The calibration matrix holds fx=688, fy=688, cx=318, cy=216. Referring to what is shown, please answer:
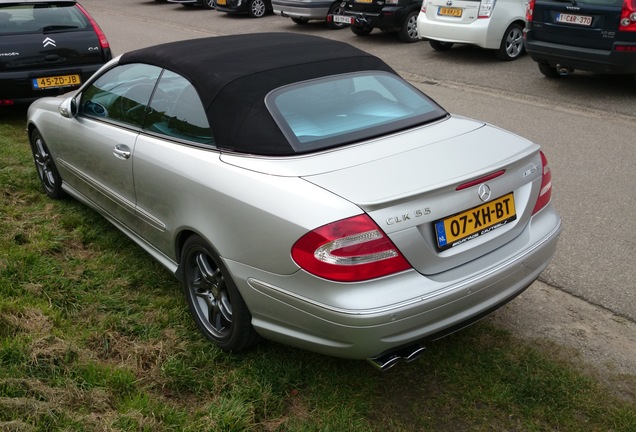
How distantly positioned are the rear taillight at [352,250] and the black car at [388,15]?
10.8 meters

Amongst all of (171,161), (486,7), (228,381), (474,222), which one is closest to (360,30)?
(486,7)

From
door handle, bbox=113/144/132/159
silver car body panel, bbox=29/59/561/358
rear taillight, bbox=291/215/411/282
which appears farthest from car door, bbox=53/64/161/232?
rear taillight, bbox=291/215/411/282

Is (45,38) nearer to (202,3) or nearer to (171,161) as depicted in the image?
(171,161)

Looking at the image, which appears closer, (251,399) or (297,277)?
(297,277)

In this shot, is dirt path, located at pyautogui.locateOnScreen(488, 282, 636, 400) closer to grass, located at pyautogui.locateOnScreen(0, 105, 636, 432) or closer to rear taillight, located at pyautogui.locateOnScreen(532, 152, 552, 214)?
grass, located at pyautogui.locateOnScreen(0, 105, 636, 432)

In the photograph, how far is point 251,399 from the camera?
322 centimetres

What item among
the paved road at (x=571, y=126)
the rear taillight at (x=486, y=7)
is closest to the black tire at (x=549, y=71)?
the paved road at (x=571, y=126)

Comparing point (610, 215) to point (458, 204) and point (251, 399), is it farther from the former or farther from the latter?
point (251, 399)

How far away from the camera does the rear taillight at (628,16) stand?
312 inches

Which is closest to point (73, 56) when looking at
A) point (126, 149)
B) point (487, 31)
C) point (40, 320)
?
point (126, 149)

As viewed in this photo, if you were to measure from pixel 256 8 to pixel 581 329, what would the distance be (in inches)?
612

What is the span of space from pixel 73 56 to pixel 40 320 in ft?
17.0

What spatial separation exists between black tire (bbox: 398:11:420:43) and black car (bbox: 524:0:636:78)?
13.5ft

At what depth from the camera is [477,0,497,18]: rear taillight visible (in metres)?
10.6
